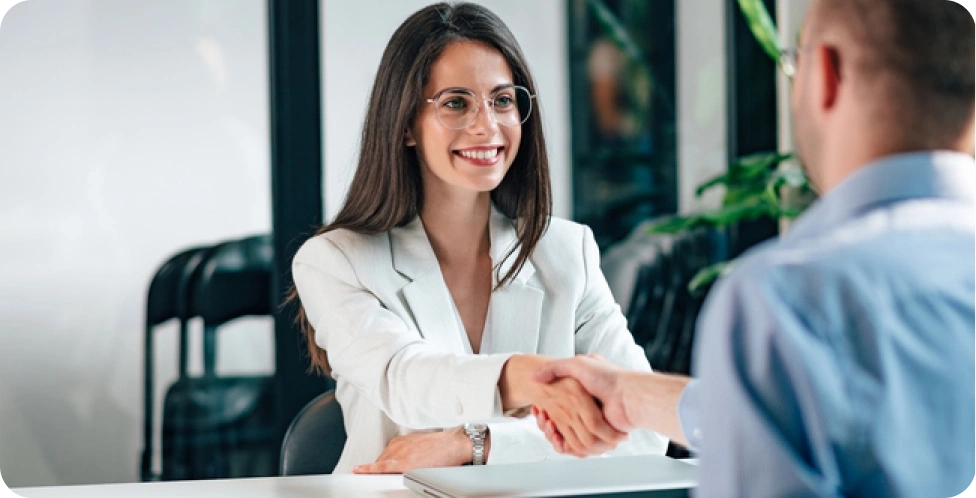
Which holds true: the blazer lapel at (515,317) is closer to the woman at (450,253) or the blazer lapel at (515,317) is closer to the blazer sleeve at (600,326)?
the woman at (450,253)

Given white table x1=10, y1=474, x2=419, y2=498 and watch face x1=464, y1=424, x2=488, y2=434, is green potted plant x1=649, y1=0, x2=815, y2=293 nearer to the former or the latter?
watch face x1=464, y1=424, x2=488, y2=434

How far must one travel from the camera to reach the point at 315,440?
2086mm

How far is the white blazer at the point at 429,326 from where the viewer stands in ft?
6.02

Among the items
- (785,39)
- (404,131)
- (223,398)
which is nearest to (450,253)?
(404,131)

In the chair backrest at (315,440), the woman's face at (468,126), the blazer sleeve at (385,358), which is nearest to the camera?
the blazer sleeve at (385,358)

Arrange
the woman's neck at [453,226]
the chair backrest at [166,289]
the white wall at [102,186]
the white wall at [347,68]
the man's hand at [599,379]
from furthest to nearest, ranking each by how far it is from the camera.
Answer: the white wall at [347,68] → the chair backrest at [166,289] → the white wall at [102,186] → the woman's neck at [453,226] → the man's hand at [599,379]

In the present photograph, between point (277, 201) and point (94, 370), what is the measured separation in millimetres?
793

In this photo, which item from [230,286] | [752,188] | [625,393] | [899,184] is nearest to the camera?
[899,184]

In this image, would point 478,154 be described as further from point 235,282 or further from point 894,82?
point 235,282

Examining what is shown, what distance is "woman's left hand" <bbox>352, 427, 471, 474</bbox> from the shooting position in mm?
1888

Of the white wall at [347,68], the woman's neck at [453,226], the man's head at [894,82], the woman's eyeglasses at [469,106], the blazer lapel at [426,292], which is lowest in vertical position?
the blazer lapel at [426,292]

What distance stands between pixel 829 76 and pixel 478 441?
124 centimetres

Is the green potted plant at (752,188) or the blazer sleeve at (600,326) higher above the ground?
the green potted plant at (752,188)

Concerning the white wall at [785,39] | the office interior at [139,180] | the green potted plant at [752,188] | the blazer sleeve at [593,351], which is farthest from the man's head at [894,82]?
the white wall at [785,39]
